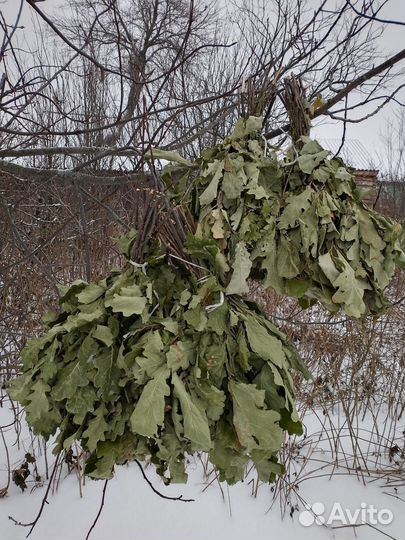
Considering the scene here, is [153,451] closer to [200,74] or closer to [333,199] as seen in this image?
[333,199]

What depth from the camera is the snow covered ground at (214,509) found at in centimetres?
176

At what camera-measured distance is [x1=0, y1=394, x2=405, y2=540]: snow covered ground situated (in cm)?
176

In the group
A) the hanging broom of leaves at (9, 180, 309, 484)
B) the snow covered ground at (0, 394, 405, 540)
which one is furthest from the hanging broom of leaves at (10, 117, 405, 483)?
the snow covered ground at (0, 394, 405, 540)

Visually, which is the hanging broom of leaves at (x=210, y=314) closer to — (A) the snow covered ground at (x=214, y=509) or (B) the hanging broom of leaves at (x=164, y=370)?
(B) the hanging broom of leaves at (x=164, y=370)

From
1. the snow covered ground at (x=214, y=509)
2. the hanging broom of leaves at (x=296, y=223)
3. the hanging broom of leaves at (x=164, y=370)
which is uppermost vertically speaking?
the hanging broom of leaves at (x=296, y=223)

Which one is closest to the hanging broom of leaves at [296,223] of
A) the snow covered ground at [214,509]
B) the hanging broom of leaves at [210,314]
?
the hanging broom of leaves at [210,314]

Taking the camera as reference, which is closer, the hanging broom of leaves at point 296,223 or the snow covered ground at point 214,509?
the hanging broom of leaves at point 296,223

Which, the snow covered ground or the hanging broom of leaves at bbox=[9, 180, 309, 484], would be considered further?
the snow covered ground

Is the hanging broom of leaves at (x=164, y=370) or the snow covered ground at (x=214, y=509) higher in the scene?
the hanging broom of leaves at (x=164, y=370)

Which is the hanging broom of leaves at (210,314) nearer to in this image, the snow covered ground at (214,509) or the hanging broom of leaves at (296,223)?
the hanging broom of leaves at (296,223)

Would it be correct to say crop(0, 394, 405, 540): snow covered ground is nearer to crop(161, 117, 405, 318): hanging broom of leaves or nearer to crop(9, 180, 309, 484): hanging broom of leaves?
crop(9, 180, 309, 484): hanging broom of leaves

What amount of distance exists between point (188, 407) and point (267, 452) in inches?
6.4

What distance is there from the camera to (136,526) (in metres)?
1.77

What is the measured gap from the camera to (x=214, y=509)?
188 cm
